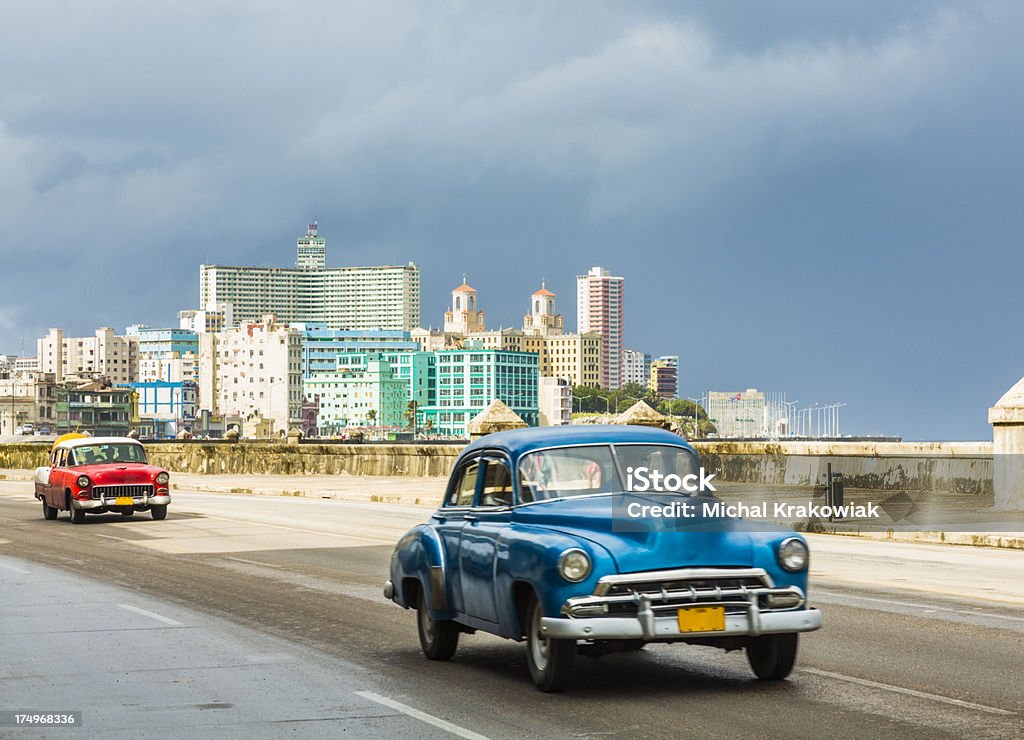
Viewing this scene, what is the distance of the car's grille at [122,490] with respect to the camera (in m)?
30.2

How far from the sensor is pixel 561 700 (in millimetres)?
9352

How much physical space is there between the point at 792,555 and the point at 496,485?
90.3 inches

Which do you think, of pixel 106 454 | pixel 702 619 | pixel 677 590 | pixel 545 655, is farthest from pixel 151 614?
pixel 106 454

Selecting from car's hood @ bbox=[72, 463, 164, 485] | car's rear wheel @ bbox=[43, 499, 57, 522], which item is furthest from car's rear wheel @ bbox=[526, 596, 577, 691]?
car's rear wheel @ bbox=[43, 499, 57, 522]

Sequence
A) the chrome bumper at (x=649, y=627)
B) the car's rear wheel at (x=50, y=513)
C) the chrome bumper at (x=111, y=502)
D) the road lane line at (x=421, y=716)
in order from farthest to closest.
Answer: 1. the car's rear wheel at (x=50, y=513)
2. the chrome bumper at (x=111, y=502)
3. the chrome bumper at (x=649, y=627)
4. the road lane line at (x=421, y=716)

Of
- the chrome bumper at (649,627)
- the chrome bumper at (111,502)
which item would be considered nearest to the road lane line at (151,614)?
the chrome bumper at (649,627)

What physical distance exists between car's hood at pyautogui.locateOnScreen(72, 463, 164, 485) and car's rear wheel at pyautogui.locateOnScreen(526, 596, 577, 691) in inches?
877

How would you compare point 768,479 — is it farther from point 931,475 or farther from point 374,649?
point 374,649

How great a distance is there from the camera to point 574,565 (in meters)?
9.08

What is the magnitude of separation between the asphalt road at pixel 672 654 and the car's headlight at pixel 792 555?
814mm

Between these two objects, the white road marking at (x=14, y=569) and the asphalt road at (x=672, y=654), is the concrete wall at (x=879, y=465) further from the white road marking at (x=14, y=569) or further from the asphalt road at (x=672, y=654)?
the white road marking at (x=14, y=569)

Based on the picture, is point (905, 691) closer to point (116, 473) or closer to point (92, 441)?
point (116, 473)

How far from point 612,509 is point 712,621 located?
3.61ft

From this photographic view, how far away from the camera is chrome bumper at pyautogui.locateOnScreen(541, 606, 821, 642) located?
8.88 meters
